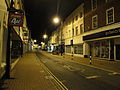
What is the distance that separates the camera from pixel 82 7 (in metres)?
29.3

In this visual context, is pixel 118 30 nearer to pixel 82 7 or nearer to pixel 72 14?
pixel 82 7

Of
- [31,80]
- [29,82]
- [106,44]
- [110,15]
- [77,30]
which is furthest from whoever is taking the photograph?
[77,30]

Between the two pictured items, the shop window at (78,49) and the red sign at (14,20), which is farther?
the shop window at (78,49)

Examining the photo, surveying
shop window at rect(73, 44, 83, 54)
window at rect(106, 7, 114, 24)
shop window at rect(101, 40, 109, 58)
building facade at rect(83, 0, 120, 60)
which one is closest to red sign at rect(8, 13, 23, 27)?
building facade at rect(83, 0, 120, 60)

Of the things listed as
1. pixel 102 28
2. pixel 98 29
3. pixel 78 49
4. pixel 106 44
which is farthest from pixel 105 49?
pixel 78 49

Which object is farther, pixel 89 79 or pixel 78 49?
pixel 78 49

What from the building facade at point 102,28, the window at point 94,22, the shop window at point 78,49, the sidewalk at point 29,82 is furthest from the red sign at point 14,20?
the shop window at point 78,49

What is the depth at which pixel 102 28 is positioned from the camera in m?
21.5

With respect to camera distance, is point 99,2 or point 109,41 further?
point 99,2

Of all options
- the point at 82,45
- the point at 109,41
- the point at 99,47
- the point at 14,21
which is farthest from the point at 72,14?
the point at 14,21

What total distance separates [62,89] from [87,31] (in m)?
20.7

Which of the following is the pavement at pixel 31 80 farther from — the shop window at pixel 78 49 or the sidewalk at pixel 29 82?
the shop window at pixel 78 49

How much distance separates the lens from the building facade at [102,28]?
1906 centimetres

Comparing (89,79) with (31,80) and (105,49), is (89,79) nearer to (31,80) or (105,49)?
(31,80)
